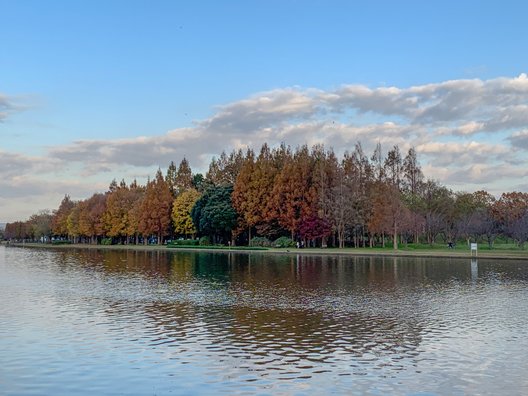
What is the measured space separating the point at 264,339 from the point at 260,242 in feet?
200

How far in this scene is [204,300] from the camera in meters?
21.2

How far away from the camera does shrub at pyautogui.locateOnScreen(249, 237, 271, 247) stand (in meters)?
74.3

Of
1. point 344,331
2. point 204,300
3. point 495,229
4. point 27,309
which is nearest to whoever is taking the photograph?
point 344,331

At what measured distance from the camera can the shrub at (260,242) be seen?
2926 inches

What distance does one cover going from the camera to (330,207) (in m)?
69.1

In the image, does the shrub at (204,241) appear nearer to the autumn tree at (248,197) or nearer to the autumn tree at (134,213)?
the autumn tree at (248,197)

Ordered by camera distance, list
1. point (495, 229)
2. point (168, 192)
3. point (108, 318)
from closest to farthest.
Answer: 1. point (108, 318)
2. point (495, 229)
3. point (168, 192)

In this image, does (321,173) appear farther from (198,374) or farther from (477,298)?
(198,374)

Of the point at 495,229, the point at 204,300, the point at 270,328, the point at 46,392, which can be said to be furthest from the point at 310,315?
the point at 495,229

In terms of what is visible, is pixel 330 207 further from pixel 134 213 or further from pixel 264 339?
pixel 264 339

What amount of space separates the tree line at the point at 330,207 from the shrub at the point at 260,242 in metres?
0.22

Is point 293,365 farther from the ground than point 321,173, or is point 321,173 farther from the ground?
point 321,173

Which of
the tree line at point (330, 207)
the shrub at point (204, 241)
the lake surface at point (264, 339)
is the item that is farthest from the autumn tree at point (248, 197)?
the lake surface at point (264, 339)

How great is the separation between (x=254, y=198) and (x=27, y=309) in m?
57.8
